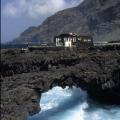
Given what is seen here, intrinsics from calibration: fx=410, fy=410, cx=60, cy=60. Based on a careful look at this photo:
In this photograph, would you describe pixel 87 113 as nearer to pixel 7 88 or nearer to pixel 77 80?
pixel 77 80

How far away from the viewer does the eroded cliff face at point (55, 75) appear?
137ft

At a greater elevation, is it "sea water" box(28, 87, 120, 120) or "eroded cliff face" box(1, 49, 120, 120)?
"eroded cliff face" box(1, 49, 120, 120)

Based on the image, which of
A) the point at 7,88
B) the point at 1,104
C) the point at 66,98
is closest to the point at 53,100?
the point at 66,98

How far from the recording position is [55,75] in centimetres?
4728

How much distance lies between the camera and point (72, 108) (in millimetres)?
49219

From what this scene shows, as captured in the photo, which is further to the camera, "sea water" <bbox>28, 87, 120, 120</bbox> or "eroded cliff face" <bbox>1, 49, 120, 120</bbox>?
"sea water" <bbox>28, 87, 120, 120</bbox>

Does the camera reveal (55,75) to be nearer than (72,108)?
Yes

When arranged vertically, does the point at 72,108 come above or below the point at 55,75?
below

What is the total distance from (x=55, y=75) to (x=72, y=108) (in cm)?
491

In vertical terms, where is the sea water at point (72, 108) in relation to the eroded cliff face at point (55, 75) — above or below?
below

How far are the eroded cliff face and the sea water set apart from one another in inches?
76.3

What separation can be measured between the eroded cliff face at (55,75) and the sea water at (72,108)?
6.36ft

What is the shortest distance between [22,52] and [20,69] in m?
7.09

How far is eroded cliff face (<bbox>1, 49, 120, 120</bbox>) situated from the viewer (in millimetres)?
41741
